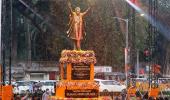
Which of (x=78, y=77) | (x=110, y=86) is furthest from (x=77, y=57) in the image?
(x=110, y=86)

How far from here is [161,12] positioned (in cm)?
5522

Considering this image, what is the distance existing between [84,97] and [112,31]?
3037 cm

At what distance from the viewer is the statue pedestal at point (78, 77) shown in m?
21.7

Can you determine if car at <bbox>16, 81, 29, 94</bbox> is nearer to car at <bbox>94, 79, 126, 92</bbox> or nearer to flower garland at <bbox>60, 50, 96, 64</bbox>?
car at <bbox>94, 79, 126, 92</bbox>

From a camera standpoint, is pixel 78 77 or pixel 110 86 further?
pixel 110 86

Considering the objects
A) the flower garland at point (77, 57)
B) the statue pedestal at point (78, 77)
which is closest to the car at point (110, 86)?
the flower garland at point (77, 57)

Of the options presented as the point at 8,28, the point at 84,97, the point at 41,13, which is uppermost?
the point at 41,13

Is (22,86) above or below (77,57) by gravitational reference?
below

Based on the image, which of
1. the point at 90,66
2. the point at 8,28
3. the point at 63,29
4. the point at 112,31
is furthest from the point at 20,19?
the point at 90,66

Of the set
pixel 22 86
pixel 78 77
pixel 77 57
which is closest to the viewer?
pixel 78 77

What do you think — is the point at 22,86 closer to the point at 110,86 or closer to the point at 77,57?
the point at 110,86

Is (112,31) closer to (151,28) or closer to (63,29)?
(63,29)

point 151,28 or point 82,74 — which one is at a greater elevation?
point 151,28

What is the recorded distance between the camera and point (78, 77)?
21.9m
